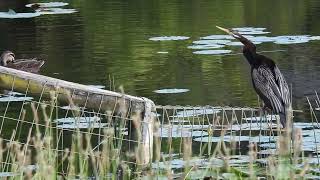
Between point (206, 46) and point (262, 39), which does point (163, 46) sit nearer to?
point (206, 46)

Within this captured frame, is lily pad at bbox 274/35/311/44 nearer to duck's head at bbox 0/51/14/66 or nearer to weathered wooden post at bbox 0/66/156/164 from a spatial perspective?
duck's head at bbox 0/51/14/66

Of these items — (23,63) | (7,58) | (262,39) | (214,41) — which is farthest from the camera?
(262,39)

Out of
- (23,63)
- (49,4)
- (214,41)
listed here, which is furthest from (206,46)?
(49,4)

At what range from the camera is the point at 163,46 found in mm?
17016

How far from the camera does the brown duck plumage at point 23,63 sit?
13.3 metres

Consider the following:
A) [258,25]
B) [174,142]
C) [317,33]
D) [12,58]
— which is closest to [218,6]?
[258,25]

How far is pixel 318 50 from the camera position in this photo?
15.8m

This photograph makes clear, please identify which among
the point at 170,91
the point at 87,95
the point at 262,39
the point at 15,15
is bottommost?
the point at 170,91

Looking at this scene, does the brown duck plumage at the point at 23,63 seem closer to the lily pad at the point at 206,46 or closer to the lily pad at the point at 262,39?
the lily pad at the point at 206,46

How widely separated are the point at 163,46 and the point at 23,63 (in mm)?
3904

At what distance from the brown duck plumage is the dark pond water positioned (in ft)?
1.55

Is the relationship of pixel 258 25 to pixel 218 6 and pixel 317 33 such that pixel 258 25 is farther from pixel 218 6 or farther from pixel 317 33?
pixel 218 6

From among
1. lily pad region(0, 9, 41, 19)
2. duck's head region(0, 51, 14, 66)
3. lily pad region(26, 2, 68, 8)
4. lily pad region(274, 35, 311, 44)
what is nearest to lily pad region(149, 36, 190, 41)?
lily pad region(274, 35, 311, 44)

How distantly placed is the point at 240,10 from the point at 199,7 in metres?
1.01
